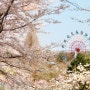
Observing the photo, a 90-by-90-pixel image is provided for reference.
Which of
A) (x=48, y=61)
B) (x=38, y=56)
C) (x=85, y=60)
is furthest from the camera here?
(x=85, y=60)

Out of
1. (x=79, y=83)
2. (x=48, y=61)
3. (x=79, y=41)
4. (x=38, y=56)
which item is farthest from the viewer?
(x=79, y=41)

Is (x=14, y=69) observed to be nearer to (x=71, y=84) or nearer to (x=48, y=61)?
(x=48, y=61)

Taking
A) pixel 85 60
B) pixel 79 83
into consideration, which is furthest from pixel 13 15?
pixel 85 60

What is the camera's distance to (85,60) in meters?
12.4

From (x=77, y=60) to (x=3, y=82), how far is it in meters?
7.38

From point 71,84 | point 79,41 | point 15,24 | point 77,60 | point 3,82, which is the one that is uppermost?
point 15,24

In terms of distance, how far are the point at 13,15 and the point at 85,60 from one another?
24.2ft

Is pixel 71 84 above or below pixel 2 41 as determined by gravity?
below

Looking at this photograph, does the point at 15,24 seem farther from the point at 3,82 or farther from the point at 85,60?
the point at 85,60

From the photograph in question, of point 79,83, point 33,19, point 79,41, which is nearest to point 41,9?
point 33,19

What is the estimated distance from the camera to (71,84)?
7309 millimetres

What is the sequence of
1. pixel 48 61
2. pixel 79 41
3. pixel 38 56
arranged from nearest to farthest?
1. pixel 38 56
2. pixel 48 61
3. pixel 79 41

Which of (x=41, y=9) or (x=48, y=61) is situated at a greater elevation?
(x=41, y=9)

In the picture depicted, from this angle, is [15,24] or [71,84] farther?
[71,84]
